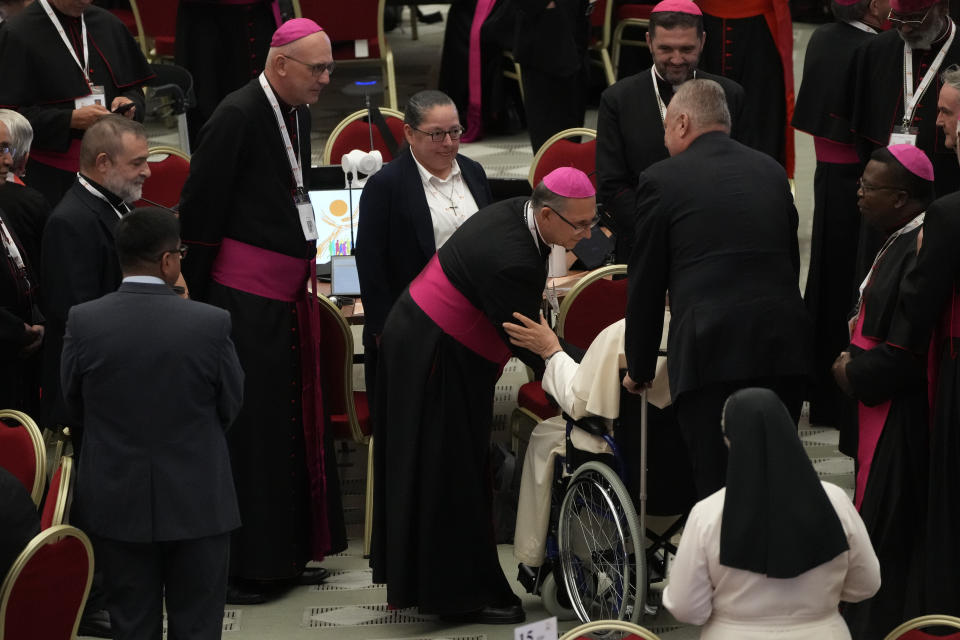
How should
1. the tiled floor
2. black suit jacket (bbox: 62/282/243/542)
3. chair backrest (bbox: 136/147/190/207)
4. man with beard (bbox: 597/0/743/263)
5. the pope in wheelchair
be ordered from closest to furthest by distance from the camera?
black suit jacket (bbox: 62/282/243/542) < the pope in wheelchair < the tiled floor < man with beard (bbox: 597/0/743/263) < chair backrest (bbox: 136/147/190/207)

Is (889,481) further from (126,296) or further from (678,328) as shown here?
(126,296)

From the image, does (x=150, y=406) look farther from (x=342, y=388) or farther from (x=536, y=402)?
(x=536, y=402)

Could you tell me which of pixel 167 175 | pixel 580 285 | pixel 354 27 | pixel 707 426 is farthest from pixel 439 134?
pixel 354 27

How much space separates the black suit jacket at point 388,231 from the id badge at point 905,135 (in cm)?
162

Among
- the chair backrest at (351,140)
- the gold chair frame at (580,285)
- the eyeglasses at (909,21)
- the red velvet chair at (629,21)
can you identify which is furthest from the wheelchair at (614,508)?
the red velvet chair at (629,21)

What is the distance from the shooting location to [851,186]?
18.4ft

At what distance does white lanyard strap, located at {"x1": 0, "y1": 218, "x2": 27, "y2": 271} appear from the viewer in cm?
451

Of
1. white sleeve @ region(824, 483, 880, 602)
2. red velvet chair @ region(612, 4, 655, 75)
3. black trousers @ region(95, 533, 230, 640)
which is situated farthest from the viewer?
red velvet chair @ region(612, 4, 655, 75)

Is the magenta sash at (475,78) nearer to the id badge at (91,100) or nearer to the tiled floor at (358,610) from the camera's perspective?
the tiled floor at (358,610)

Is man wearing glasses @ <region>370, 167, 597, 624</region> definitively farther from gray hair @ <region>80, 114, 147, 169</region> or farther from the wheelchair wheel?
gray hair @ <region>80, 114, 147, 169</region>

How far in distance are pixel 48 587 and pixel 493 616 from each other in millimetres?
1529

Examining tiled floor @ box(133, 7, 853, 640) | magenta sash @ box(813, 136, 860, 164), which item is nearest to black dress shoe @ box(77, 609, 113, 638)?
tiled floor @ box(133, 7, 853, 640)

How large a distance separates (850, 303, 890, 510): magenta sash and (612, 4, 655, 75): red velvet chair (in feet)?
A: 15.6

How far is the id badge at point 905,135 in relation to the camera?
5.04 metres
